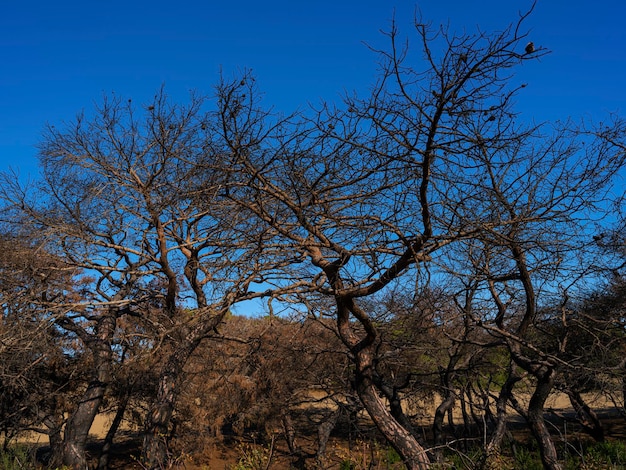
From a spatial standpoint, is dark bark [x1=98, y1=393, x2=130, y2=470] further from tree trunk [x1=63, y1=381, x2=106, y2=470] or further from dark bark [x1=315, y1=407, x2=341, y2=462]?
dark bark [x1=315, y1=407, x2=341, y2=462]

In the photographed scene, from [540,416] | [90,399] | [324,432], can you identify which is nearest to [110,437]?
[90,399]

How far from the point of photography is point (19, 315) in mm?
7953

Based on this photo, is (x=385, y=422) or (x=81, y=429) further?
(x=81, y=429)

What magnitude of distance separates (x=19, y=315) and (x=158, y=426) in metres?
2.72

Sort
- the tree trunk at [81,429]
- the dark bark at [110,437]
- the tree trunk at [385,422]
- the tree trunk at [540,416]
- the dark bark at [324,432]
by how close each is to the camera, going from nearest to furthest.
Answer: the tree trunk at [385,422], the tree trunk at [540,416], the tree trunk at [81,429], the dark bark at [324,432], the dark bark at [110,437]

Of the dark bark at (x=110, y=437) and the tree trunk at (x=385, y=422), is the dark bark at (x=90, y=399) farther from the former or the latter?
the tree trunk at (x=385, y=422)

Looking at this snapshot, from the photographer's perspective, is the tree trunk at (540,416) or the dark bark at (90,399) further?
the dark bark at (90,399)

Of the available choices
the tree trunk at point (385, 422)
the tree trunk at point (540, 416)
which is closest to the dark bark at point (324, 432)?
the tree trunk at point (540, 416)

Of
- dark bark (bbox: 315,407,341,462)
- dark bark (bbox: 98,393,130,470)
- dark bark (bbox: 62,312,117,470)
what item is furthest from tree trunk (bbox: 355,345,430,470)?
dark bark (bbox: 98,393,130,470)

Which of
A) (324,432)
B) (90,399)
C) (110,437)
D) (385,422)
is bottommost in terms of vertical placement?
(110,437)

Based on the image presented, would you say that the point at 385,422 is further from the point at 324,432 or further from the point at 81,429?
the point at 324,432

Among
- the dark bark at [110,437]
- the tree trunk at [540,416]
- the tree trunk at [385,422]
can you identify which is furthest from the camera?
the dark bark at [110,437]

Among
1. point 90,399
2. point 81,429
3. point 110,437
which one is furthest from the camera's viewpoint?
point 110,437

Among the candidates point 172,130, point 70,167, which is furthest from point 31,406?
point 172,130
